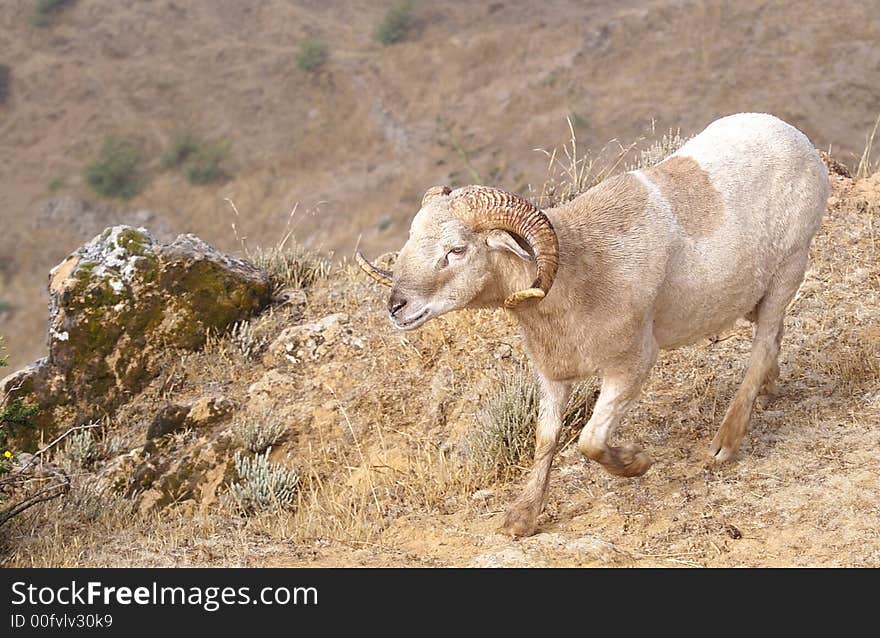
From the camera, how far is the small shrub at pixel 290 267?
10.2 metres

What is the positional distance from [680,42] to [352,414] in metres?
26.4

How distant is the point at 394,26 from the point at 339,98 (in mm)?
4154

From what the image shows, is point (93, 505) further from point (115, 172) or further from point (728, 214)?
point (115, 172)

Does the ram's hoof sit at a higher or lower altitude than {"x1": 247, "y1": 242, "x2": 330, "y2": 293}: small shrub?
lower

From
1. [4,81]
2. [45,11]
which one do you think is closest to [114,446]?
[4,81]

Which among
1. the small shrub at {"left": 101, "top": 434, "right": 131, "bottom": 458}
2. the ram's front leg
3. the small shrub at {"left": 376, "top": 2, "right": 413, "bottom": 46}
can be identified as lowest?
the small shrub at {"left": 101, "top": 434, "right": 131, "bottom": 458}

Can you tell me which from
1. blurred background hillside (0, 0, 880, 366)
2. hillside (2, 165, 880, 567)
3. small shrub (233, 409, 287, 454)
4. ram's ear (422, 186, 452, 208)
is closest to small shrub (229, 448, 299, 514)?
hillside (2, 165, 880, 567)

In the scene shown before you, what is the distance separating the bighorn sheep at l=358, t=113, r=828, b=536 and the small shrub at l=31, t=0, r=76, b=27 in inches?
1485

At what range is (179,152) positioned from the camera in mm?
33688

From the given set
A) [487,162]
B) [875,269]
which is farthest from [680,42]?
[875,269]

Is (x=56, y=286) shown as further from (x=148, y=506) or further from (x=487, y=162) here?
(x=487, y=162)

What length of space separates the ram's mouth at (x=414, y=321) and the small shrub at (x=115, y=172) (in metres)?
28.9

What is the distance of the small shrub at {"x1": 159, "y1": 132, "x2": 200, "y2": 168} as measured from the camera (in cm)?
3356

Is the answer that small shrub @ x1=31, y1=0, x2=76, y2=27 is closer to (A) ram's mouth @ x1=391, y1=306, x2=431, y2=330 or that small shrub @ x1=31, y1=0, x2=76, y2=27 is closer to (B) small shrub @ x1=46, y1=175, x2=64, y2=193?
(B) small shrub @ x1=46, y1=175, x2=64, y2=193
